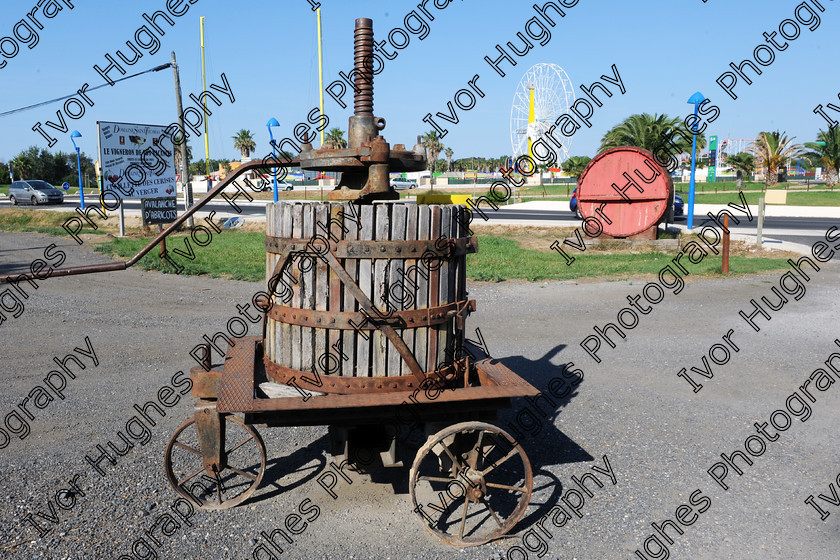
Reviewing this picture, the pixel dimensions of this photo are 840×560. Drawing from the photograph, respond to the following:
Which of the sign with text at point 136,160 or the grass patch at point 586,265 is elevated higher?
the sign with text at point 136,160

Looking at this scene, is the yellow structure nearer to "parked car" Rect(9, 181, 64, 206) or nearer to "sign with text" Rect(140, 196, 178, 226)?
"sign with text" Rect(140, 196, 178, 226)

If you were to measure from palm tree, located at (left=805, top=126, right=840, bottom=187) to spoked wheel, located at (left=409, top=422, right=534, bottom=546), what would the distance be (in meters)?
56.2

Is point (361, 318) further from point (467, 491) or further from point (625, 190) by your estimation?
point (625, 190)

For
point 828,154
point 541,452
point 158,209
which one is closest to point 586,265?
point 541,452

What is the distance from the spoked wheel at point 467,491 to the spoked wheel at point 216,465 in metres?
1.27

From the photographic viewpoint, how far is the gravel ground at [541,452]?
4.24m

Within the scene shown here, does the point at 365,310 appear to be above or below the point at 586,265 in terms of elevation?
above

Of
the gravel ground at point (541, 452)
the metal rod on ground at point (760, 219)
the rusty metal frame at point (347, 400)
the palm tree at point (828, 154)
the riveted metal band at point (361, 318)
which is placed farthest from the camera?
the palm tree at point (828, 154)

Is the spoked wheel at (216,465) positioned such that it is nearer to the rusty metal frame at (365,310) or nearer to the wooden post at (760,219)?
the rusty metal frame at (365,310)

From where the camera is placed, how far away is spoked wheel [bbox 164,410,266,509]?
447 centimetres

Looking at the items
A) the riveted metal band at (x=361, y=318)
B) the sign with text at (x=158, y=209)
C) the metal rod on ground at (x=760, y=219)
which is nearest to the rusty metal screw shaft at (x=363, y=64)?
the riveted metal band at (x=361, y=318)

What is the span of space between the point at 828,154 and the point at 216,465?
58972mm

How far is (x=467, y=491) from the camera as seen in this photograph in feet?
14.2

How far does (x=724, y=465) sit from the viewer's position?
5344 millimetres
